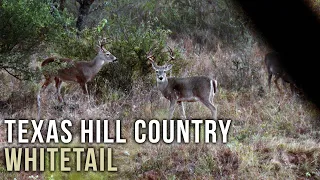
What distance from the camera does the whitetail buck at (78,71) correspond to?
9281 mm

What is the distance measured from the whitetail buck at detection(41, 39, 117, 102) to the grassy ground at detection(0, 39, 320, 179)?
0.81ft

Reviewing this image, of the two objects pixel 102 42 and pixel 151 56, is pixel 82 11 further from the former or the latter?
pixel 151 56

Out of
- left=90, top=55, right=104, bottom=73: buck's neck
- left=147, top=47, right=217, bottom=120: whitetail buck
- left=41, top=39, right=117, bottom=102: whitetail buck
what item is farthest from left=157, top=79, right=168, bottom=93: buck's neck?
left=90, top=55, right=104, bottom=73: buck's neck

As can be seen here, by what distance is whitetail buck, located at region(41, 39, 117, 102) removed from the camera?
928cm

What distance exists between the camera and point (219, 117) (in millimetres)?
8672

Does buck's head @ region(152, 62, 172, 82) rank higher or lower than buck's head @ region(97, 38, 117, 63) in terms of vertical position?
lower

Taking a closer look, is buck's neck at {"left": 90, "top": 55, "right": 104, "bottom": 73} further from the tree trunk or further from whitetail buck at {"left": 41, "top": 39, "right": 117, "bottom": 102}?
the tree trunk

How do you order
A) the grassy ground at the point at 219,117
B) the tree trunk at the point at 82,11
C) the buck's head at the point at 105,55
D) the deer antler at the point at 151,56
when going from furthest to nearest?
the tree trunk at the point at 82,11 < the buck's head at the point at 105,55 < the deer antler at the point at 151,56 < the grassy ground at the point at 219,117

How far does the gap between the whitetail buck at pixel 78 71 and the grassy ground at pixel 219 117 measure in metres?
0.25

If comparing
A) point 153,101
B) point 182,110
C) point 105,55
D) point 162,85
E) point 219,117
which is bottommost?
point 219,117

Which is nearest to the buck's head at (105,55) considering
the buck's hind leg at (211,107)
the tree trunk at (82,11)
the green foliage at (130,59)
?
the green foliage at (130,59)

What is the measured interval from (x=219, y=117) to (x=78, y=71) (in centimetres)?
254

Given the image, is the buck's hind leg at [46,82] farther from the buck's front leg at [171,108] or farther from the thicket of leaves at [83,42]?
the buck's front leg at [171,108]

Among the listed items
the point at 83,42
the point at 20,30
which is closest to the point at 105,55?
the point at 83,42
